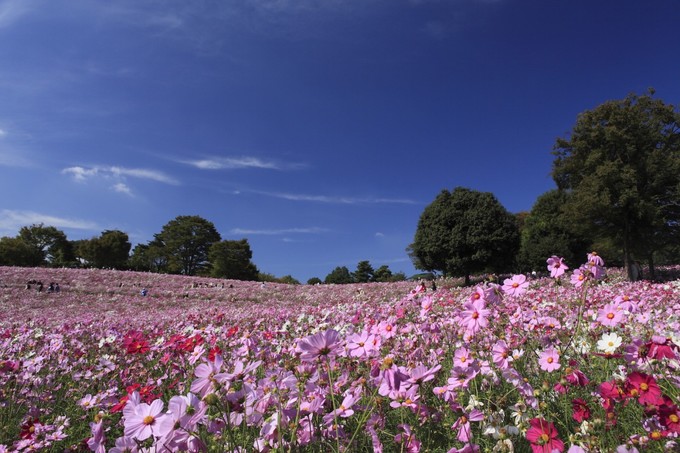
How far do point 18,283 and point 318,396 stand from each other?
3339 centimetres

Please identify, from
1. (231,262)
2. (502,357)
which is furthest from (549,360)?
(231,262)

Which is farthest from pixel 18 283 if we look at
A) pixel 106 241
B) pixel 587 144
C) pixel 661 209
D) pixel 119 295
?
pixel 661 209

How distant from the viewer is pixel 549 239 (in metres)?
32.1

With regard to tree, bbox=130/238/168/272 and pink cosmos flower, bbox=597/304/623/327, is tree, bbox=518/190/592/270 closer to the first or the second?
pink cosmos flower, bbox=597/304/623/327

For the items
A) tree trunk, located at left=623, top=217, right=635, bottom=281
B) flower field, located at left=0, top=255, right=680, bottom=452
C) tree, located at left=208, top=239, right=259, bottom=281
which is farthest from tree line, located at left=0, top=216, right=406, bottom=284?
flower field, located at left=0, top=255, right=680, bottom=452

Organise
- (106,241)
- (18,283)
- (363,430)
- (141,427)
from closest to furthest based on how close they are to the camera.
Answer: (141,427) → (363,430) → (18,283) → (106,241)

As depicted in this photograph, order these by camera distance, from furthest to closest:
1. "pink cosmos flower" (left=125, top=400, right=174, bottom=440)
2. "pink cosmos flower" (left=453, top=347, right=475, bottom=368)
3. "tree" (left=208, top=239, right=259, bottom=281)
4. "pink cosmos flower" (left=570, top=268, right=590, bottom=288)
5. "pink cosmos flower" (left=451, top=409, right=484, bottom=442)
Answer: "tree" (left=208, top=239, right=259, bottom=281) → "pink cosmos flower" (left=570, top=268, right=590, bottom=288) → "pink cosmos flower" (left=453, top=347, right=475, bottom=368) → "pink cosmos flower" (left=451, top=409, right=484, bottom=442) → "pink cosmos flower" (left=125, top=400, right=174, bottom=440)

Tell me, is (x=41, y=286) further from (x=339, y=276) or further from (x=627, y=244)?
(x=339, y=276)

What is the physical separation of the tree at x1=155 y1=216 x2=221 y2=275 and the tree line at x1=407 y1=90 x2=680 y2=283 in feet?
152

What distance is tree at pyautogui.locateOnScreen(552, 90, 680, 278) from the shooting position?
19.5 metres

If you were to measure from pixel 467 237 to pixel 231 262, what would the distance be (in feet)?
118

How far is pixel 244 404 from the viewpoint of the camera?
1.82m

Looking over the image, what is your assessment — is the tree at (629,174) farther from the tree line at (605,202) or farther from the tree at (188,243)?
the tree at (188,243)

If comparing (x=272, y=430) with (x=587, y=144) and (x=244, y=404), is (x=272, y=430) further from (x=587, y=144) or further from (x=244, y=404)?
(x=587, y=144)
